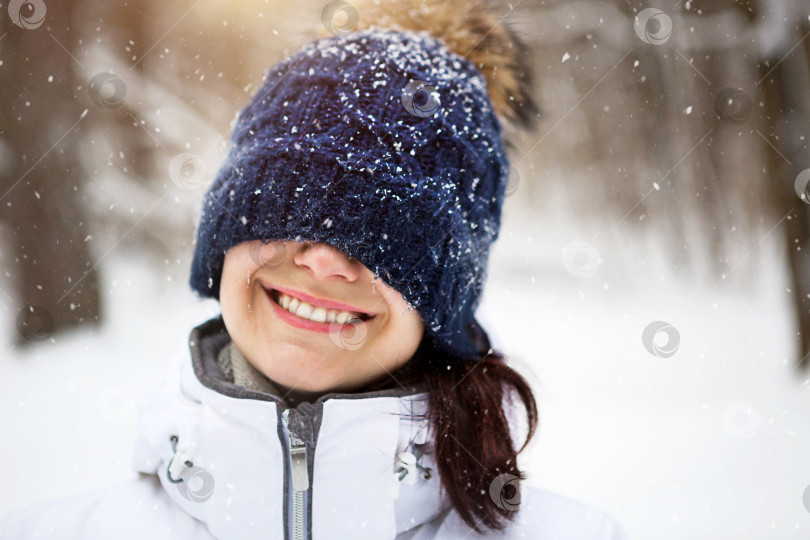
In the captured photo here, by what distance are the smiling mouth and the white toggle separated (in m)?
0.27

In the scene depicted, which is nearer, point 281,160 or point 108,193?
point 281,160

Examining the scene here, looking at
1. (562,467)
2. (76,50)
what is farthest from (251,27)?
(562,467)

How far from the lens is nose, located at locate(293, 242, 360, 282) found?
3.13 feet

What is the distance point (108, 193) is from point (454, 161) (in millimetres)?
2729

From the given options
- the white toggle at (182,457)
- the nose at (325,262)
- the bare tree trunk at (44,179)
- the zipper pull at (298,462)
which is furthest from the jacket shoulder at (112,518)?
the bare tree trunk at (44,179)

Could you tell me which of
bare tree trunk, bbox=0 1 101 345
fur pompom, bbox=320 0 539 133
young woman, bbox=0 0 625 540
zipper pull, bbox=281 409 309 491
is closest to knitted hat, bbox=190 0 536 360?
young woman, bbox=0 0 625 540

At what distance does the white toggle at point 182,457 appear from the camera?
975 mm

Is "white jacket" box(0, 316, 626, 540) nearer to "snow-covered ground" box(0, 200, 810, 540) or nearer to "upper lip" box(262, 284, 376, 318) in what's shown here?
"upper lip" box(262, 284, 376, 318)

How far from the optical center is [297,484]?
0.93 m

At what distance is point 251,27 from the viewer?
3014mm

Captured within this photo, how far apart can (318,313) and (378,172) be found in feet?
0.85

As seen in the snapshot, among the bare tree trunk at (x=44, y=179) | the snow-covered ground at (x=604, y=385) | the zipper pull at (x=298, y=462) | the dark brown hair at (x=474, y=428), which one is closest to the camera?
the zipper pull at (x=298, y=462)

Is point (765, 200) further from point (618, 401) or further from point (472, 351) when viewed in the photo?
point (472, 351)

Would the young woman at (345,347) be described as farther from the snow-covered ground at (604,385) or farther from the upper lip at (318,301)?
the snow-covered ground at (604,385)
